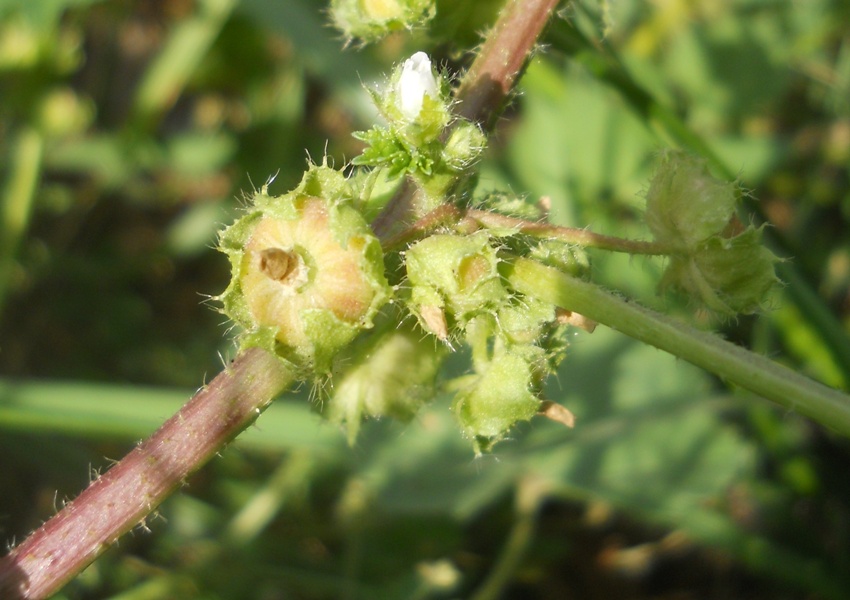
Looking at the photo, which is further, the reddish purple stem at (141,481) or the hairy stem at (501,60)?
the hairy stem at (501,60)

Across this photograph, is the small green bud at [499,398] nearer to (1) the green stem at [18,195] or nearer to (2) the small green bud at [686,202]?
(2) the small green bud at [686,202]

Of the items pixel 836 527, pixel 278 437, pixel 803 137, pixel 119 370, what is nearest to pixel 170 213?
pixel 119 370

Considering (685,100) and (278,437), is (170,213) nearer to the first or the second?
(278,437)

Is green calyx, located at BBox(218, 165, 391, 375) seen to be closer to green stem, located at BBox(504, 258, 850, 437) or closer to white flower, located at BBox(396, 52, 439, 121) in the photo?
white flower, located at BBox(396, 52, 439, 121)

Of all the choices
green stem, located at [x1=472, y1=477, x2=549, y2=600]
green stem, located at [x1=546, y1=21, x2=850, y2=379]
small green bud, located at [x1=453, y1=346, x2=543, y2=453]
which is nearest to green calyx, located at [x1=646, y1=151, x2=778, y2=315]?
small green bud, located at [x1=453, y1=346, x2=543, y2=453]

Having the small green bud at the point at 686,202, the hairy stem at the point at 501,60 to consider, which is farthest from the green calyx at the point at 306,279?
the small green bud at the point at 686,202

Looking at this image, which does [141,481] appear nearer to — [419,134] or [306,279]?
[306,279]

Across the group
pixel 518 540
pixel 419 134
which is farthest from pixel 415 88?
pixel 518 540
